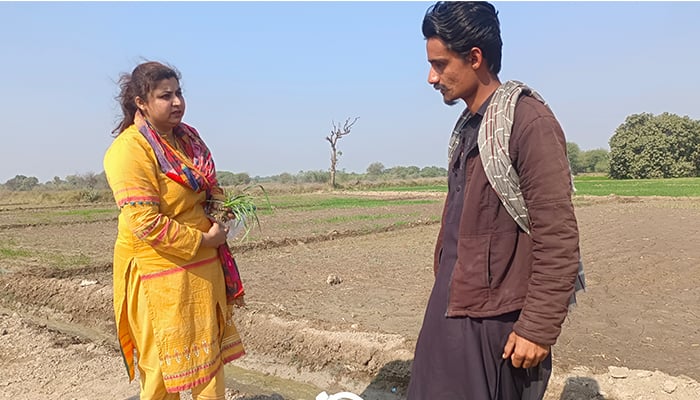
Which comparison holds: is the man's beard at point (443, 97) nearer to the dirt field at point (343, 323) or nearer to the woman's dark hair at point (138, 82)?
the woman's dark hair at point (138, 82)

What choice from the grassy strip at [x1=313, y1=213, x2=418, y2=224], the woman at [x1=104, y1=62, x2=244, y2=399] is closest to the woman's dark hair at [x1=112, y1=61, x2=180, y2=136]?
the woman at [x1=104, y1=62, x2=244, y2=399]

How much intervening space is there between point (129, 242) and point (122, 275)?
0.17 metres

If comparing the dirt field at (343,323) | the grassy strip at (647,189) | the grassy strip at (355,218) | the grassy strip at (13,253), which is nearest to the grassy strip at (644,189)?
the grassy strip at (647,189)

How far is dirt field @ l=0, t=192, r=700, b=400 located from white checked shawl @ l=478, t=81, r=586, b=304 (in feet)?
7.63

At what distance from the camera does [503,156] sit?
1577mm

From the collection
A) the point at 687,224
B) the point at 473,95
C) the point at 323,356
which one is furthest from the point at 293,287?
the point at 687,224

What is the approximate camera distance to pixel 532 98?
5.29ft

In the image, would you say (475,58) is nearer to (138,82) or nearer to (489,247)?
(489,247)

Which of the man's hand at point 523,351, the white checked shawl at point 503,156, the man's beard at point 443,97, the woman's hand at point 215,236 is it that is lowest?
the man's hand at point 523,351

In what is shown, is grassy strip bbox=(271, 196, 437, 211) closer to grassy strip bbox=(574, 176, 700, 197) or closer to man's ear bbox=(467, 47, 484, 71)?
grassy strip bbox=(574, 176, 700, 197)

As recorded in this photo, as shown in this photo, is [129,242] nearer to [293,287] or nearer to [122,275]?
[122,275]

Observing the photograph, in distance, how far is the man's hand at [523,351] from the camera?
1596 millimetres

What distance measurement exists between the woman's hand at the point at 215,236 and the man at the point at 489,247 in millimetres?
1078

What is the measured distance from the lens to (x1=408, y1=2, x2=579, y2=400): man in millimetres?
1537
